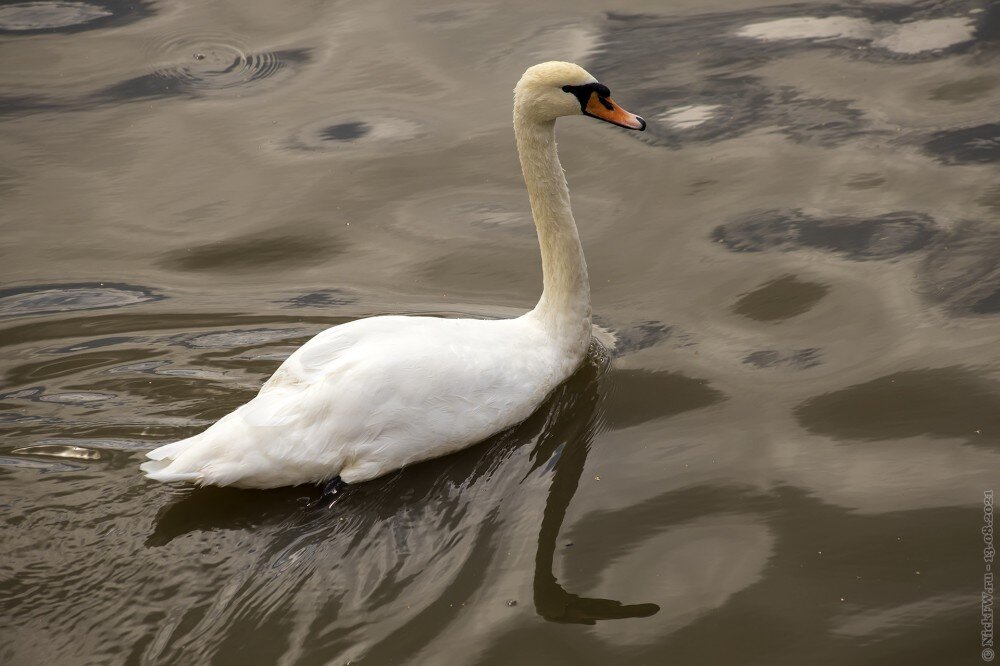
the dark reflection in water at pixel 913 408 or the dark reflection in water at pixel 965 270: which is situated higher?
the dark reflection in water at pixel 965 270

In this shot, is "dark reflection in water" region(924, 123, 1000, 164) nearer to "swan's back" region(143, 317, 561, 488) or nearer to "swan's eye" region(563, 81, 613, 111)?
"swan's eye" region(563, 81, 613, 111)

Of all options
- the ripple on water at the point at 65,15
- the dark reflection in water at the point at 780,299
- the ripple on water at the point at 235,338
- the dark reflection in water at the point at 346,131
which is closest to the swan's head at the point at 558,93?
the dark reflection in water at the point at 780,299

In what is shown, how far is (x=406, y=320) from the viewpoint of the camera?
19.3ft

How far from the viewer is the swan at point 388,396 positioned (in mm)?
5324

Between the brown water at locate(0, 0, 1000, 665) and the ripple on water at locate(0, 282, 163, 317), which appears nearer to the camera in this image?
the brown water at locate(0, 0, 1000, 665)

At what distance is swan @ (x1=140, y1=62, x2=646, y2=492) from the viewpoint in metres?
5.32

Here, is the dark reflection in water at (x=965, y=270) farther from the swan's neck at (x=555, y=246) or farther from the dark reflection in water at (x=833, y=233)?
the swan's neck at (x=555, y=246)

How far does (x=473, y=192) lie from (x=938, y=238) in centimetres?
337

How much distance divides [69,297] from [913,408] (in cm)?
538

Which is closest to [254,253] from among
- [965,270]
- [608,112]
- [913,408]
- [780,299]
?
[608,112]

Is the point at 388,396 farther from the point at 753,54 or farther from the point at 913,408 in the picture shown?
the point at 753,54

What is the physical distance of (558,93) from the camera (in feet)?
20.4

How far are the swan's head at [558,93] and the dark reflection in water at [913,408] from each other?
204 centimetres

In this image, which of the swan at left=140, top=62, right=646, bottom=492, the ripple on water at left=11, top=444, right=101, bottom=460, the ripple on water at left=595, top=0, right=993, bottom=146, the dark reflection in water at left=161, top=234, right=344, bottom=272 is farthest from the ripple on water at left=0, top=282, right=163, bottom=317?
the ripple on water at left=595, top=0, right=993, bottom=146
